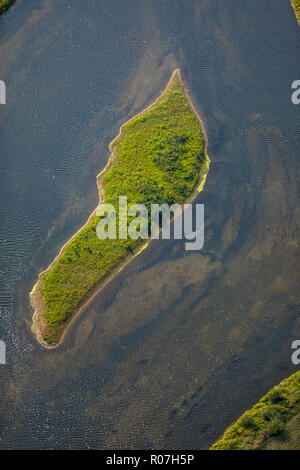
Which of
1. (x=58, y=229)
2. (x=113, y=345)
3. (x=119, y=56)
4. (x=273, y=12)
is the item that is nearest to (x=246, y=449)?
(x=113, y=345)

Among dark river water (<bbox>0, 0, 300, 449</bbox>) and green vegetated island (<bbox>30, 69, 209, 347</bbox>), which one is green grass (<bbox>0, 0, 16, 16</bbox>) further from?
green vegetated island (<bbox>30, 69, 209, 347</bbox>)

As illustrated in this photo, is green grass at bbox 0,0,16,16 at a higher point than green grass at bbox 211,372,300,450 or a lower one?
higher

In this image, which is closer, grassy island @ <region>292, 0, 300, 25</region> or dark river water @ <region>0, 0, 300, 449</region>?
dark river water @ <region>0, 0, 300, 449</region>

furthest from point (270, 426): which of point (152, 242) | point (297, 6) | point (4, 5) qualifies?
point (4, 5)

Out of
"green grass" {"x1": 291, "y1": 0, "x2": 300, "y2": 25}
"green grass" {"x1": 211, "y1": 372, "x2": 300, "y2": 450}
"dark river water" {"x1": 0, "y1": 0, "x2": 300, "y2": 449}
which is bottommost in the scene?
"green grass" {"x1": 211, "y1": 372, "x2": 300, "y2": 450}

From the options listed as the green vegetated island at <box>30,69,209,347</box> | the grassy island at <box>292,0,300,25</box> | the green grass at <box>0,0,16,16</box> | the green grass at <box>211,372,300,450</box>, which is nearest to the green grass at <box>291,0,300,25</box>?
the grassy island at <box>292,0,300,25</box>

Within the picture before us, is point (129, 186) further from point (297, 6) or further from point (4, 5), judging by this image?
point (297, 6)
